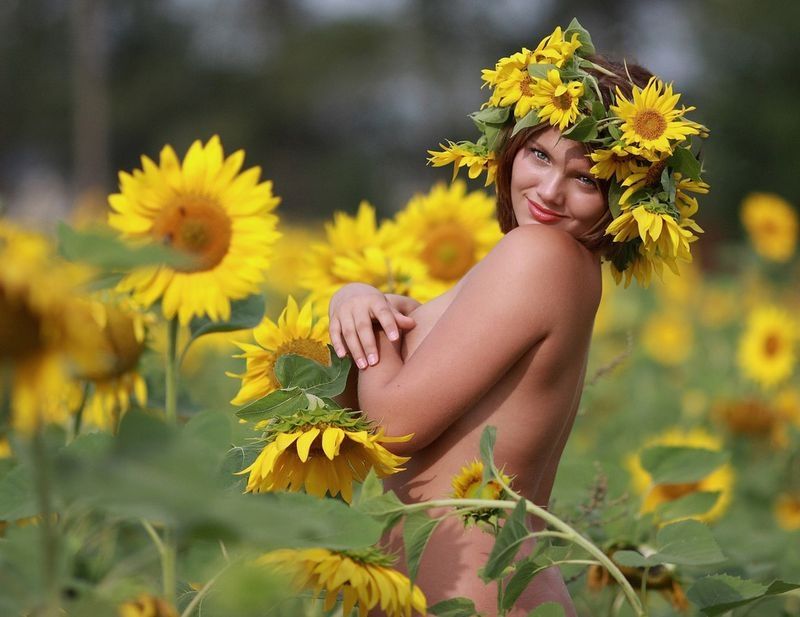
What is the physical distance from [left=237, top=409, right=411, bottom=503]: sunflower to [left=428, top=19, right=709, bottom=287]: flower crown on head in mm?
344

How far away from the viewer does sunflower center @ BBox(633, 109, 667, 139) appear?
1.32m

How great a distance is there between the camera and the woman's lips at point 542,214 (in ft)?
4.58

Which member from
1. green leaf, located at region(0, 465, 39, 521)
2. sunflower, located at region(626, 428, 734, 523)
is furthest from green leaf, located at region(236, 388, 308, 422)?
sunflower, located at region(626, 428, 734, 523)

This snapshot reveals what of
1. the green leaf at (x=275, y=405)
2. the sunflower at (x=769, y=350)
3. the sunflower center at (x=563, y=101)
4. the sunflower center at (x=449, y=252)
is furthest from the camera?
the sunflower at (x=769, y=350)

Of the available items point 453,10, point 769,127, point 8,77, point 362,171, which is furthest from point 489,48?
point 769,127

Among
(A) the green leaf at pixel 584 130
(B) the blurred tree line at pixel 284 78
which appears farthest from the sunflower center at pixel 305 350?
(B) the blurred tree line at pixel 284 78

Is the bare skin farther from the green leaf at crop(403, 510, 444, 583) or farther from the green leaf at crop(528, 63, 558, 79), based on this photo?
the green leaf at crop(403, 510, 444, 583)

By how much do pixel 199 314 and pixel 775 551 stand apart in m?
1.14

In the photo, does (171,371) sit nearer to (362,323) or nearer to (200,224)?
(200,224)

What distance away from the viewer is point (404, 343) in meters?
1.38

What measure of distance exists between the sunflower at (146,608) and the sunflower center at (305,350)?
1.66 feet

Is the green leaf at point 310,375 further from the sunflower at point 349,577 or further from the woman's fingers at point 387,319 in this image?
the sunflower at point 349,577

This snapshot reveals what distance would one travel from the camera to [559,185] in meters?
1.39

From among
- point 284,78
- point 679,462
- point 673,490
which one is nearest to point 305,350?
point 679,462
